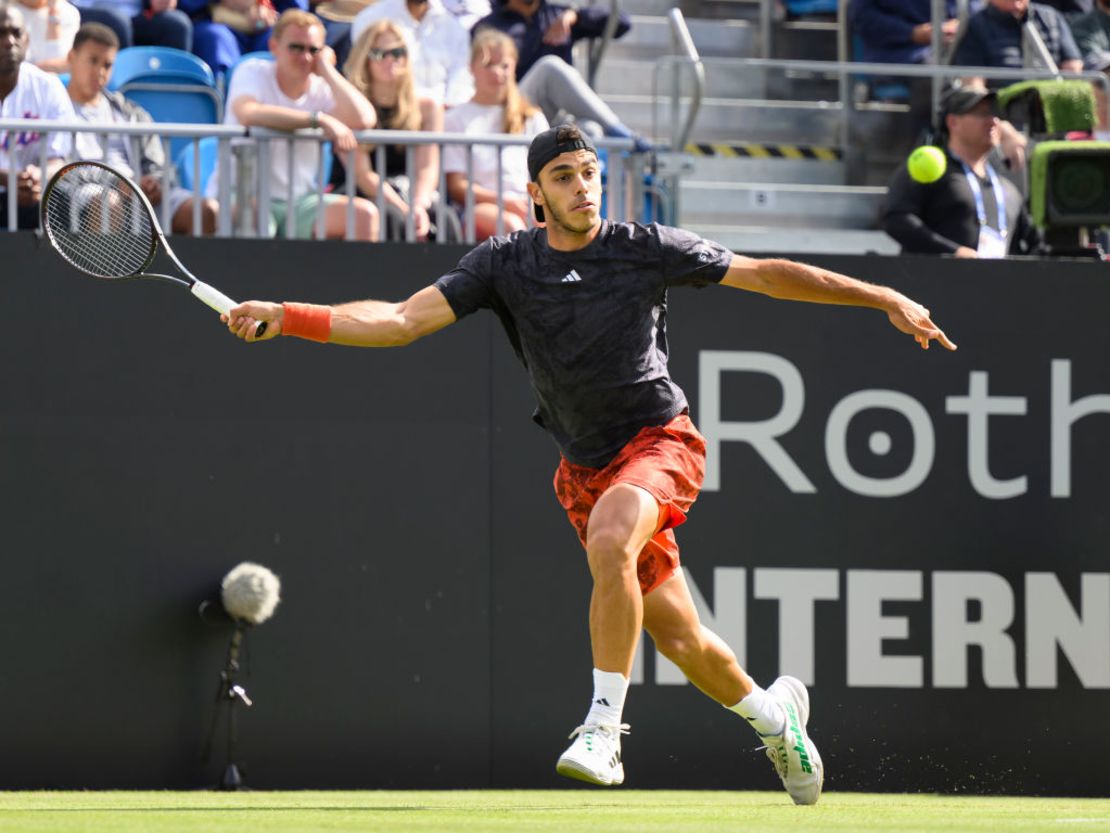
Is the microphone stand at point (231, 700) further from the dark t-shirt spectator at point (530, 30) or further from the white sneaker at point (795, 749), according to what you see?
the dark t-shirt spectator at point (530, 30)

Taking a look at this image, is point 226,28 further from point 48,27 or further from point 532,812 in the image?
point 532,812

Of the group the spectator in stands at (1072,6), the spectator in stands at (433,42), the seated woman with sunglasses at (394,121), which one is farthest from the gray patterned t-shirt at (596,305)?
the spectator in stands at (1072,6)

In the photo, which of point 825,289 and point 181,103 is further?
point 181,103

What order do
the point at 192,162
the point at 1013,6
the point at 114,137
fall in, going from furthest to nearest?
the point at 1013,6
the point at 192,162
the point at 114,137

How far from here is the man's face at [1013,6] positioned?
1184 centimetres

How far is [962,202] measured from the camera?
945 centimetres

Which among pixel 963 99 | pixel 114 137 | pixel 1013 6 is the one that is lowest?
pixel 114 137

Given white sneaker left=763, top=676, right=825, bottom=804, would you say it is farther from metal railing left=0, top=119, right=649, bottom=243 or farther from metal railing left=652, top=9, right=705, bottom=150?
metal railing left=652, top=9, right=705, bottom=150

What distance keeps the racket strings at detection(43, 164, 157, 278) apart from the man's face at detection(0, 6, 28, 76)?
3.44ft

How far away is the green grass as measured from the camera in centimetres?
564

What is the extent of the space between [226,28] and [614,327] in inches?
223

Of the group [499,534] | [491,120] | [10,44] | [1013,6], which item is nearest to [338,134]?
[491,120]

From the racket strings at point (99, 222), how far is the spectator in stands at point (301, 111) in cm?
80

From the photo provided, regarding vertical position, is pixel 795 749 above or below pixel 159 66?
below
